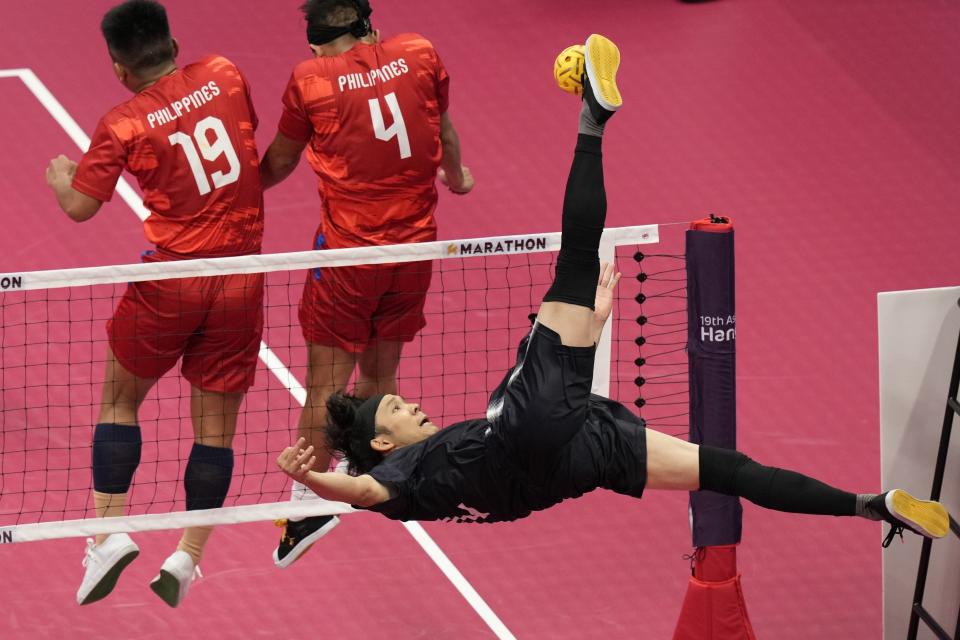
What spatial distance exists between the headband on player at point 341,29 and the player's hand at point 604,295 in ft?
5.75

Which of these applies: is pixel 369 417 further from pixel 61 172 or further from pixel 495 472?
pixel 61 172

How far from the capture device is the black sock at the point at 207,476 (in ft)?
24.2

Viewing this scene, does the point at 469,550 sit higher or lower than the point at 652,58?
lower

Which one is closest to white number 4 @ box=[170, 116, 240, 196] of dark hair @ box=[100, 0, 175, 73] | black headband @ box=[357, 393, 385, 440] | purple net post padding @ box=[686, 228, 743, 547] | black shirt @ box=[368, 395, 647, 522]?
dark hair @ box=[100, 0, 175, 73]

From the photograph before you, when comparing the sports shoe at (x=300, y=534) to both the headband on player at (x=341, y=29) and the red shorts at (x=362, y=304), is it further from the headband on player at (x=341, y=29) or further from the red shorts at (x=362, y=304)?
the headband on player at (x=341, y=29)

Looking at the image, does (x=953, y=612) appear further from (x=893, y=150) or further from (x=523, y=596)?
(x=893, y=150)

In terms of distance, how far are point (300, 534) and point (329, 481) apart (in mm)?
1914

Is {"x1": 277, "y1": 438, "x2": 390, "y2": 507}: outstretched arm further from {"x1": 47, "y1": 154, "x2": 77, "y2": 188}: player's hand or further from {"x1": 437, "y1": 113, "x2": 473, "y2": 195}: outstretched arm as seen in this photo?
{"x1": 437, "y1": 113, "x2": 473, "y2": 195}: outstretched arm

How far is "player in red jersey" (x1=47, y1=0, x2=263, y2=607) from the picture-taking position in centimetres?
701

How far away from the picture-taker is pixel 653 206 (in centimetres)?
1063

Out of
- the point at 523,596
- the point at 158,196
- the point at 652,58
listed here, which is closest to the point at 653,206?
the point at 652,58

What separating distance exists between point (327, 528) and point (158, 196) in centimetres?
185

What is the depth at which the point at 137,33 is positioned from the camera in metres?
6.93

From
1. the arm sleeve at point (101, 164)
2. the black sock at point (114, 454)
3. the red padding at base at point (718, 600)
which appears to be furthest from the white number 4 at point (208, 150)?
the red padding at base at point (718, 600)
